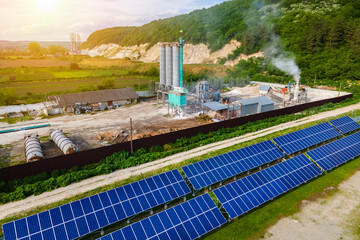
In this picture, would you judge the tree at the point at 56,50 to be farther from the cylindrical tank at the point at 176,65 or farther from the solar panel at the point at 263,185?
the solar panel at the point at 263,185

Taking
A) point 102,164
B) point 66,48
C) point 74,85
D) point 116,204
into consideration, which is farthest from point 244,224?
point 66,48

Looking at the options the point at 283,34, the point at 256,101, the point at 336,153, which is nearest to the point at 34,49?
the point at 256,101

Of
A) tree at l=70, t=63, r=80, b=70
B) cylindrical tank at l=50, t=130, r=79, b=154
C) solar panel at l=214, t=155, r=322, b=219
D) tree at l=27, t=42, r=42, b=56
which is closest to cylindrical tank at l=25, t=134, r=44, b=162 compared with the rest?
cylindrical tank at l=50, t=130, r=79, b=154

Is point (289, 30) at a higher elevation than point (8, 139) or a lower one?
higher

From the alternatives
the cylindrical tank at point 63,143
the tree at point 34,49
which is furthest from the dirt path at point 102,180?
the tree at point 34,49

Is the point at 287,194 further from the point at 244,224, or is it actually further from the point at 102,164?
the point at 102,164

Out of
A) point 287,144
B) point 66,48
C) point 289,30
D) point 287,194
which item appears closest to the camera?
point 287,194
